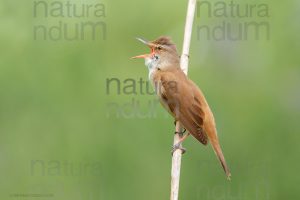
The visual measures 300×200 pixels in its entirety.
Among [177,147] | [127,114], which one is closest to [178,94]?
[177,147]

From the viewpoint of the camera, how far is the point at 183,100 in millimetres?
7039

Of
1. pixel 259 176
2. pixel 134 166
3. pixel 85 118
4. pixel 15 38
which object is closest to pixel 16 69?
pixel 15 38

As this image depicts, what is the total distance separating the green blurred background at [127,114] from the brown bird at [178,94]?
1071 millimetres

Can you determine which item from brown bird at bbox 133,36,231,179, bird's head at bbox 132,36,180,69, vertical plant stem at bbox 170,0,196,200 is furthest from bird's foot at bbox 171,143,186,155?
bird's head at bbox 132,36,180,69

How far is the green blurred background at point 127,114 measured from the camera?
8.15 metres

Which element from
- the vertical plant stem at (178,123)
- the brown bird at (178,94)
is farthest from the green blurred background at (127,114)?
the vertical plant stem at (178,123)

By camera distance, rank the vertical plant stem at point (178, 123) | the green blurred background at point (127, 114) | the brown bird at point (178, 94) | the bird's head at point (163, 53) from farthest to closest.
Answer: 1. the green blurred background at point (127, 114)
2. the bird's head at point (163, 53)
3. the brown bird at point (178, 94)
4. the vertical plant stem at point (178, 123)

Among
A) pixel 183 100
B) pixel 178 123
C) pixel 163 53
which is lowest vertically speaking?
pixel 178 123

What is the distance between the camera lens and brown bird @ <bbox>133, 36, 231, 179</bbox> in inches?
270

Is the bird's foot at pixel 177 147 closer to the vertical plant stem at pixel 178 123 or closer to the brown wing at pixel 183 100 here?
the vertical plant stem at pixel 178 123

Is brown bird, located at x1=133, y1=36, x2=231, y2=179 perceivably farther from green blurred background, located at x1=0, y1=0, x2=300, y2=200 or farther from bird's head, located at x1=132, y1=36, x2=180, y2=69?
green blurred background, located at x1=0, y1=0, x2=300, y2=200

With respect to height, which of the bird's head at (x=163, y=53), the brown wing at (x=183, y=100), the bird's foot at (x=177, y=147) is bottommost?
the bird's foot at (x=177, y=147)

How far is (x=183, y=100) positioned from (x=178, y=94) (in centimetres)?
8

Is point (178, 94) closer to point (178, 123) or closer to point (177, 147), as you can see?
point (178, 123)
